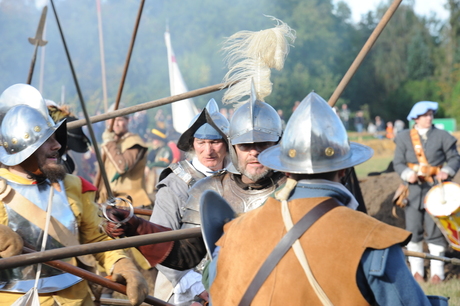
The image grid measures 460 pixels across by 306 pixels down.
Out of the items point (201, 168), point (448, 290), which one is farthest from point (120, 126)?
point (448, 290)

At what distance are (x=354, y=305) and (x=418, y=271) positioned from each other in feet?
18.6

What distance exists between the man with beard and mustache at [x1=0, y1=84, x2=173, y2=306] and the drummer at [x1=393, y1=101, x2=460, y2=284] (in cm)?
488

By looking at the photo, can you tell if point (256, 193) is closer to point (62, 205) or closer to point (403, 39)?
point (62, 205)

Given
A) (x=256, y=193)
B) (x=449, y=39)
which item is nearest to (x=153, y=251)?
(x=256, y=193)

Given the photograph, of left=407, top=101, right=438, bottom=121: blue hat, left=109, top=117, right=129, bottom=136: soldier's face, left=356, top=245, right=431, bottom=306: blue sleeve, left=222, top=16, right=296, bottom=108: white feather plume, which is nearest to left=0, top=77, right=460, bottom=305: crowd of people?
left=356, top=245, right=431, bottom=306: blue sleeve

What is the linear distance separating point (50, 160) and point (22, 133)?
221 millimetres

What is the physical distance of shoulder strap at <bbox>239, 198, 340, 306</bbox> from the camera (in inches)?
87.8

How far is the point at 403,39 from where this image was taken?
50.9 m

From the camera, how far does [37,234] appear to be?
340 cm

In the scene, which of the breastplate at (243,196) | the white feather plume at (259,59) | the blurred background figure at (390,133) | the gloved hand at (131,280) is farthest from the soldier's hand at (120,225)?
the blurred background figure at (390,133)

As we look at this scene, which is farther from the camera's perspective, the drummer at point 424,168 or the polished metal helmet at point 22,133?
the drummer at point 424,168

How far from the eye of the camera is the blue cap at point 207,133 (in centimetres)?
474

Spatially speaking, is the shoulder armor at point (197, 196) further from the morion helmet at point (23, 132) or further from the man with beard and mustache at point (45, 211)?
the morion helmet at point (23, 132)

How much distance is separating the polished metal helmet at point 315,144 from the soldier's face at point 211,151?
7.37ft
